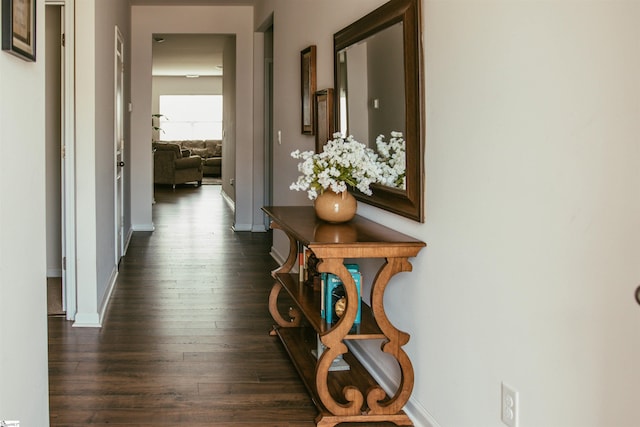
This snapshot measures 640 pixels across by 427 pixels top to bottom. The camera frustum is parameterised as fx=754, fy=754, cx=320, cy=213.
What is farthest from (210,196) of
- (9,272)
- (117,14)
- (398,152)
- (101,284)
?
(9,272)

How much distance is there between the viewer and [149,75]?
8.48 meters

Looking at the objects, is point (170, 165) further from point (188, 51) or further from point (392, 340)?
point (392, 340)

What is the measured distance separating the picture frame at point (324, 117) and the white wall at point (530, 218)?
1411 mm

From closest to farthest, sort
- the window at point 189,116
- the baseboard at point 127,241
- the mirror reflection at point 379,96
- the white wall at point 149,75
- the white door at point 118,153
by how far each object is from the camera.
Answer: the mirror reflection at point 379,96
the white door at point 118,153
the baseboard at point 127,241
the white wall at point 149,75
the window at point 189,116

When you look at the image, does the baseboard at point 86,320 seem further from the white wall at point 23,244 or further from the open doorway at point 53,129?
the white wall at point 23,244

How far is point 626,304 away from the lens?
163 centimetres

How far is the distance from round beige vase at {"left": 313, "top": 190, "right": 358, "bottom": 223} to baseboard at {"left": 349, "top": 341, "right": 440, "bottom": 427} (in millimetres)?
684

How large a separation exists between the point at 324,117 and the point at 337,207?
3.73ft

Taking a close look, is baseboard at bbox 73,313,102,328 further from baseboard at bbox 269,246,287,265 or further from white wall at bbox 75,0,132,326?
baseboard at bbox 269,246,287,265

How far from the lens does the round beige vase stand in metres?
3.41

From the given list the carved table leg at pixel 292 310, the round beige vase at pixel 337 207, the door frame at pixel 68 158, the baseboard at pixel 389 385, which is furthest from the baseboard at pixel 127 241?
the round beige vase at pixel 337 207

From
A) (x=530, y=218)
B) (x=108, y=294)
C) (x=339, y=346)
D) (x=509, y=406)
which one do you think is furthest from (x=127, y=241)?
(x=530, y=218)

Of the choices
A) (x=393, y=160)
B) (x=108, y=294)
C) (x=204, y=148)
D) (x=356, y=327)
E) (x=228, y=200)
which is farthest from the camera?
(x=204, y=148)

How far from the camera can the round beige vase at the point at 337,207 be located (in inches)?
134
